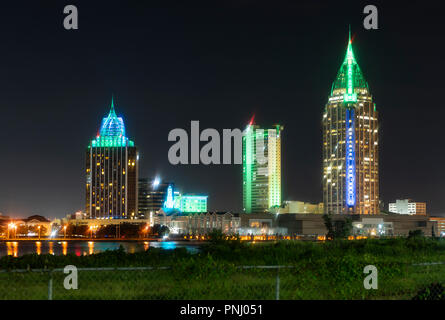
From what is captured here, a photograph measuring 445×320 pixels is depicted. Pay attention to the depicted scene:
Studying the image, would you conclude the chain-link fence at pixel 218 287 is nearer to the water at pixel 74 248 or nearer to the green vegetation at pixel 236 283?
the green vegetation at pixel 236 283

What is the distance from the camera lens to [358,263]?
67.7 ft

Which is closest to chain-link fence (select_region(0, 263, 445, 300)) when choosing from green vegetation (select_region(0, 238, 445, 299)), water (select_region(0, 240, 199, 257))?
green vegetation (select_region(0, 238, 445, 299))

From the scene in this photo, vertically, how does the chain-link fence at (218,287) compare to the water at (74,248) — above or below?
above

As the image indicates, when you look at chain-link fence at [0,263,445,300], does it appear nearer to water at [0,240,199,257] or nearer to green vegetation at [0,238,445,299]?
green vegetation at [0,238,445,299]

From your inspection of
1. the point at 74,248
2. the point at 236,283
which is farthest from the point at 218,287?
the point at 74,248

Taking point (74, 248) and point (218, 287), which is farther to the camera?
point (74, 248)

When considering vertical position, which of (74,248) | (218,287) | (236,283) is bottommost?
(74,248)

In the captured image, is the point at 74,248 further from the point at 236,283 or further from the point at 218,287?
the point at 218,287

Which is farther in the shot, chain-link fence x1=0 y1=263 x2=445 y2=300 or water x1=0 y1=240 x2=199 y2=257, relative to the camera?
water x1=0 y1=240 x2=199 y2=257

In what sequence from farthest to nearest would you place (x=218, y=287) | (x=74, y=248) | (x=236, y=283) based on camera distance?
(x=74, y=248) < (x=236, y=283) < (x=218, y=287)

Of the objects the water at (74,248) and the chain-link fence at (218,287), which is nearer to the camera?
the chain-link fence at (218,287)

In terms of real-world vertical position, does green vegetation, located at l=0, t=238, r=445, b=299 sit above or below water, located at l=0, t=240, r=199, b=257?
above

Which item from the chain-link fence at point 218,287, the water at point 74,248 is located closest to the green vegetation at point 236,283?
the chain-link fence at point 218,287
